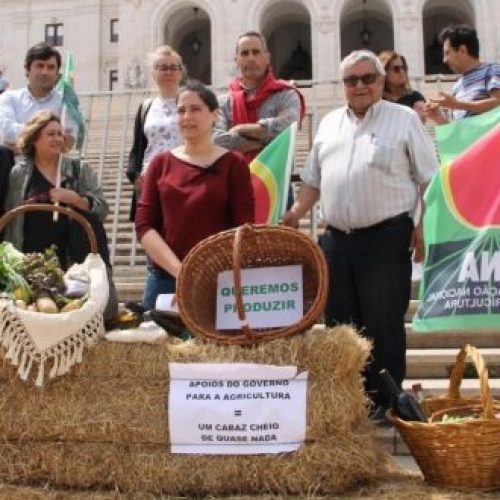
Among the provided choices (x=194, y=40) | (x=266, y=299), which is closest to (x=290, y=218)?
(x=266, y=299)

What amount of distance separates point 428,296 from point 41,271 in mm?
2122

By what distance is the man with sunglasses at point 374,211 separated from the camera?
4328mm

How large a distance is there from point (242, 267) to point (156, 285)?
3.01ft

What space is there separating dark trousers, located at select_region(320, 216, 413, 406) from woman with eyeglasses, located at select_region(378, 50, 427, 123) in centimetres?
175

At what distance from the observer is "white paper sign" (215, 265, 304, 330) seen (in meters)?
3.55

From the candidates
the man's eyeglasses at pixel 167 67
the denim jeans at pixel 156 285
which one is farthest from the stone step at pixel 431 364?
the man's eyeglasses at pixel 167 67

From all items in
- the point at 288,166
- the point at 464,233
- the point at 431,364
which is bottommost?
the point at 431,364

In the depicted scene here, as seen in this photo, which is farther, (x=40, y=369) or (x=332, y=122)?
(x=332, y=122)

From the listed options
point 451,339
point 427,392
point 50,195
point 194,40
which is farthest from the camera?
point 194,40

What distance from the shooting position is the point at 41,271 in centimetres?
371

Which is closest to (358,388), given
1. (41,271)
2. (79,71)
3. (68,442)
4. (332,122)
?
(68,442)

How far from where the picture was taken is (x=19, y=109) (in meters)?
6.17

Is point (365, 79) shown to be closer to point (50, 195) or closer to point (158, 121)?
point (158, 121)

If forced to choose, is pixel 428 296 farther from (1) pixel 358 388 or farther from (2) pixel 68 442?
(2) pixel 68 442
